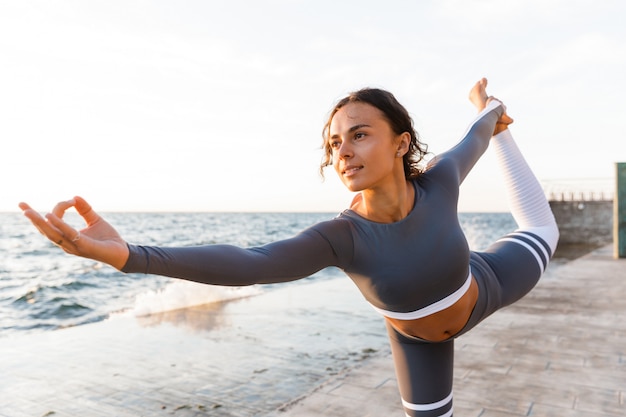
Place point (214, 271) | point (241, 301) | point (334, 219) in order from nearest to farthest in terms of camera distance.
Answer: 1. point (214, 271)
2. point (334, 219)
3. point (241, 301)

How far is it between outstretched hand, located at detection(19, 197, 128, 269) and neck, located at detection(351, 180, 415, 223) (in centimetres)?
100

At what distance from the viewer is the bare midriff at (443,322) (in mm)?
2193

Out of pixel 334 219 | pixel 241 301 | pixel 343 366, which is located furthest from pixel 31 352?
pixel 334 219

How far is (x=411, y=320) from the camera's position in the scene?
85.9 inches

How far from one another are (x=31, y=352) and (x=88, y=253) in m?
5.95

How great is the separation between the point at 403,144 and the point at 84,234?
4.27 feet

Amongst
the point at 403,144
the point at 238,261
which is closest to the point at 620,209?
the point at 403,144

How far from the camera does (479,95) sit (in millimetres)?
3186

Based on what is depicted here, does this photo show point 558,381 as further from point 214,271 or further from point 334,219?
point 214,271

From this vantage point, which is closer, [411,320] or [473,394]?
[411,320]

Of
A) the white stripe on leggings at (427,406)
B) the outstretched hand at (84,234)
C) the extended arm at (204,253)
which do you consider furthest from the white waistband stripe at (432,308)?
the outstretched hand at (84,234)

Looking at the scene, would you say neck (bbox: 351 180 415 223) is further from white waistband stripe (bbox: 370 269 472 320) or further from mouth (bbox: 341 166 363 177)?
white waistband stripe (bbox: 370 269 472 320)

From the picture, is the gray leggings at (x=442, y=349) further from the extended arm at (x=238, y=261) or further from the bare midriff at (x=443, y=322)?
the extended arm at (x=238, y=261)

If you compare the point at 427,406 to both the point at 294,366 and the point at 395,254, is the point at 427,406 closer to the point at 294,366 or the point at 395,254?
the point at 395,254
